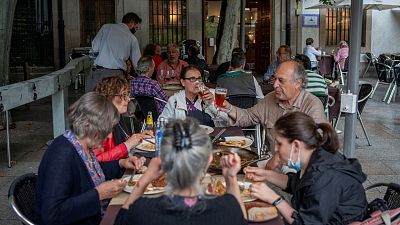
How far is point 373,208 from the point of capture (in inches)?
102

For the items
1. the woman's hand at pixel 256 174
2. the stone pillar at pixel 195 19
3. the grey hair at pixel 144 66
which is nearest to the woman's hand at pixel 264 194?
the woman's hand at pixel 256 174

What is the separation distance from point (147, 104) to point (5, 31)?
3539 millimetres

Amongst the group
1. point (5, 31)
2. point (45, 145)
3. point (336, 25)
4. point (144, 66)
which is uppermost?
point (336, 25)

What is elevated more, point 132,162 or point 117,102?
point 117,102

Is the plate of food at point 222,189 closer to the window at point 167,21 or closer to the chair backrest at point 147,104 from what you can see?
the chair backrest at point 147,104

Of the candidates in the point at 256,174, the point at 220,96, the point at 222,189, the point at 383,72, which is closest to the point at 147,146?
the point at 220,96

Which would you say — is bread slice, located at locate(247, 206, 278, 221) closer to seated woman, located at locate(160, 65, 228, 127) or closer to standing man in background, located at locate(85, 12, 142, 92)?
seated woman, located at locate(160, 65, 228, 127)

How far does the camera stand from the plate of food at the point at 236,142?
3.77 metres

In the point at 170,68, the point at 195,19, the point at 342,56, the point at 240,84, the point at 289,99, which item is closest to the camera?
the point at 289,99

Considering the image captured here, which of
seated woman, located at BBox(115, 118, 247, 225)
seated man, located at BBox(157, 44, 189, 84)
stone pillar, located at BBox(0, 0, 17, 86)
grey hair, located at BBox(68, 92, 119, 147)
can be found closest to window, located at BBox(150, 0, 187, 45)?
seated man, located at BBox(157, 44, 189, 84)

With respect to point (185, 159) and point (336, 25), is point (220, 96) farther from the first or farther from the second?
point (336, 25)

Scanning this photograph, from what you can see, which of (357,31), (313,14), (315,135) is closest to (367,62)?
(313,14)

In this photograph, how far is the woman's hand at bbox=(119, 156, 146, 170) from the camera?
3.19 m

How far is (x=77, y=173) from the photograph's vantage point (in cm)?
261
